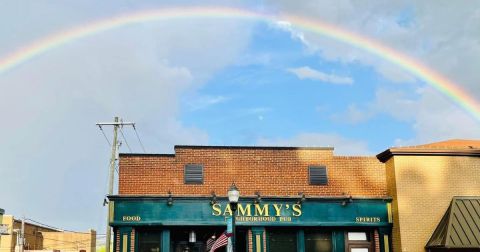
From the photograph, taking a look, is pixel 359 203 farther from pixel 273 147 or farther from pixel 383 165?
pixel 273 147

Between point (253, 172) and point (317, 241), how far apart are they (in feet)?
13.6

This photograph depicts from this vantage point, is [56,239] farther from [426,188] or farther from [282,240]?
[426,188]

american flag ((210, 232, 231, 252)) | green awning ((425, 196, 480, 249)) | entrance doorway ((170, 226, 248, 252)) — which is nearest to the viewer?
american flag ((210, 232, 231, 252))

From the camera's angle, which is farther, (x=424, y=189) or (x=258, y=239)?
(x=424, y=189)

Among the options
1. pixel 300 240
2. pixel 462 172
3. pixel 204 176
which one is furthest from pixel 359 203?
pixel 204 176

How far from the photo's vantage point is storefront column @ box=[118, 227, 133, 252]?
75.9ft

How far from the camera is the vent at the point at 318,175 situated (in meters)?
25.0

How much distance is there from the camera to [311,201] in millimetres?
24219

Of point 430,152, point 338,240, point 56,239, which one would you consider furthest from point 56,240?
point 430,152

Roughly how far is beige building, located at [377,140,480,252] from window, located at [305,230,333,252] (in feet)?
9.40

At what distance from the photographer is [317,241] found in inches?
960

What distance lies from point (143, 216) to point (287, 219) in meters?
6.18

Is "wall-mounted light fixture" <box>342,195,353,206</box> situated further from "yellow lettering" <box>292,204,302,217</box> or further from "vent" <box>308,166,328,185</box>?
"yellow lettering" <box>292,204,302,217</box>

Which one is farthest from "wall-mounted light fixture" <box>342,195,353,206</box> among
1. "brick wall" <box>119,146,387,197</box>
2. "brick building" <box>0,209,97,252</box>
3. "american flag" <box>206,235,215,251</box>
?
"brick building" <box>0,209,97,252</box>
